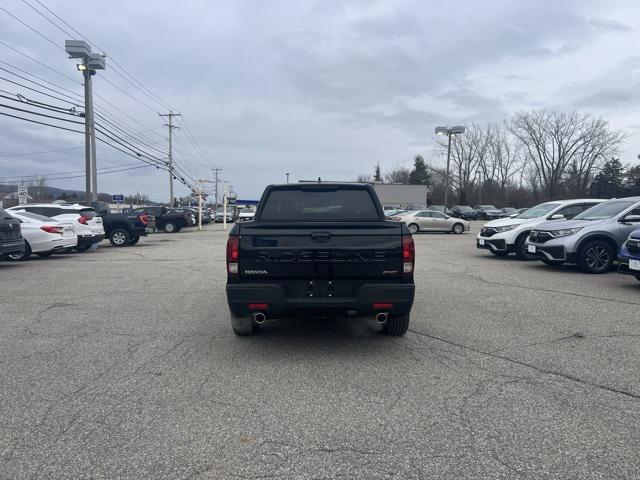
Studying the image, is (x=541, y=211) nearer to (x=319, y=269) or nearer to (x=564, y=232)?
(x=564, y=232)

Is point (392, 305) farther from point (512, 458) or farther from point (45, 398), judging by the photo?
point (45, 398)

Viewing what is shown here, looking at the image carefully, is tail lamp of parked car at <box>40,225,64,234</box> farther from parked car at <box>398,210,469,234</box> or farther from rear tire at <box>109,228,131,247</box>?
parked car at <box>398,210,469,234</box>

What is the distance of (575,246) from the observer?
35.2 feet

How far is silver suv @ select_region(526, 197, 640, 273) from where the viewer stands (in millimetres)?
10617

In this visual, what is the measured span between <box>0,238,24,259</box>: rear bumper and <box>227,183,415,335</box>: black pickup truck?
9078mm

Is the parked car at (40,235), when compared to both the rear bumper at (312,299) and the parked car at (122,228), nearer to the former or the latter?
the parked car at (122,228)

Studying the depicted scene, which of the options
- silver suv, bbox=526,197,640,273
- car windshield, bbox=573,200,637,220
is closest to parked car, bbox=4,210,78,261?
silver suv, bbox=526,197,640,273

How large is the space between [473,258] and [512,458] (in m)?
12.3

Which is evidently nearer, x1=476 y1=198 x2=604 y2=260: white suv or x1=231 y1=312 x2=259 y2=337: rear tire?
x1=231 y1=312 x2=259 y2=337: rear tire

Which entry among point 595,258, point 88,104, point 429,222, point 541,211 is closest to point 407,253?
point 595,258

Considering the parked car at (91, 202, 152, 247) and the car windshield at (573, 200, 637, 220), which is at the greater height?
the car windshield at (573, 200, 637, 220)

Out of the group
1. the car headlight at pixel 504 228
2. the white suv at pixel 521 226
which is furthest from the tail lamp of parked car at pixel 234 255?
the car headlight at pixel 504 228

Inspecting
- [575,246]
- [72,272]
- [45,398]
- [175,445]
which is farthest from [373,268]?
[72,272]

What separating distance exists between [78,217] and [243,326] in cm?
1281
